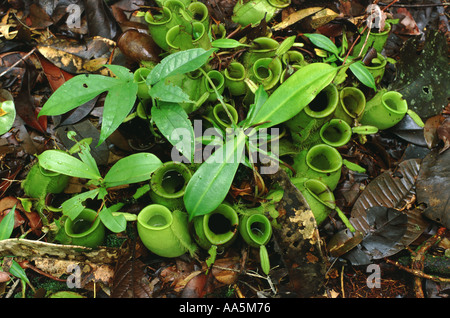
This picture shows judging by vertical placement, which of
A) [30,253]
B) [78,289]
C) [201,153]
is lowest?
[78,289]

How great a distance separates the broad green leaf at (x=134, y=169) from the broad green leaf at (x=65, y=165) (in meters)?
0.11

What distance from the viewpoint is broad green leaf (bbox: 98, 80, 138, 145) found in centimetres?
156

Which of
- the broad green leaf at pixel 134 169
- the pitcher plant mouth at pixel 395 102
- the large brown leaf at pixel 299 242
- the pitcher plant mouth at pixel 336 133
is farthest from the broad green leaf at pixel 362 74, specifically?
the broad green leaf at pixel 134 169

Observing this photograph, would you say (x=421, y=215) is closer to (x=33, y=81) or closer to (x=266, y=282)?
(x=266, y=282)

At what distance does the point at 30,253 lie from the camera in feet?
6.03

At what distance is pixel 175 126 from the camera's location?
1710 mm

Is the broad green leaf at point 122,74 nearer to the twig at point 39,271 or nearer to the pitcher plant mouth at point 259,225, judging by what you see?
→ the pitcher plant mouth at point 259,225

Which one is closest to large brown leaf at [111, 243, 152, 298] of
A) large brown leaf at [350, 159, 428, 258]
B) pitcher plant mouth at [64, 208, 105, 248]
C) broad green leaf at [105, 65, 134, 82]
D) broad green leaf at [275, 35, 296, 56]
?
pitcher plant mouth at [64, 208, 105, 248]

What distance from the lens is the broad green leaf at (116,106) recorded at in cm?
156

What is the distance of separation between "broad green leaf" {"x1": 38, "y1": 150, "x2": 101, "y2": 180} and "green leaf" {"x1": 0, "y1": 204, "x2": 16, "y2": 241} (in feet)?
1.20

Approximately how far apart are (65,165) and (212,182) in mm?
868
